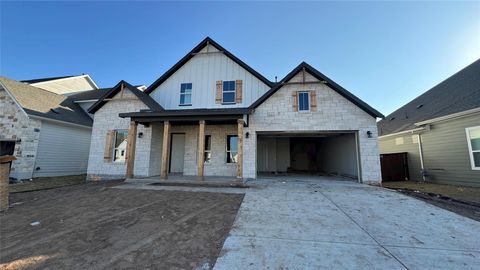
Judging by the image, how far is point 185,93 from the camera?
39.5 ft

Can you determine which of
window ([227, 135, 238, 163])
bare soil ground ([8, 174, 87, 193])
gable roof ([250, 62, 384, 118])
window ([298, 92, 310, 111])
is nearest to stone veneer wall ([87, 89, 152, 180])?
bare soil ground ([8, 174, 87, 193])

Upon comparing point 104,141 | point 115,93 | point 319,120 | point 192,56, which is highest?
point 192,56

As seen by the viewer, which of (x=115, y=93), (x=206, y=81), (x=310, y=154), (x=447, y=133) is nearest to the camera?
(x=447, y=133)

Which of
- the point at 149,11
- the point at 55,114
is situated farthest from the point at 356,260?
the point at 55,114

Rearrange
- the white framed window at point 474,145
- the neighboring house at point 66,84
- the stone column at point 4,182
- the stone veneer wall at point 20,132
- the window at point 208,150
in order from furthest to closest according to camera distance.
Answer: the neighboring house at point 66,84 < the window at point 208,150 < the stone veneer wall at point 20,132 < the white framed window at point 474,145 < the stone column at point 4,182

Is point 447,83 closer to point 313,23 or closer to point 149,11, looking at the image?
point 313,23

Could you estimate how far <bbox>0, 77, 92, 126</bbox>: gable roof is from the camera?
36.7ft

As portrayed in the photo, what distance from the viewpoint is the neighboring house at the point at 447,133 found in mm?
8789

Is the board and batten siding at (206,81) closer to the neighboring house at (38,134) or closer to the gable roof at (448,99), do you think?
the neighboring house at (38,134)

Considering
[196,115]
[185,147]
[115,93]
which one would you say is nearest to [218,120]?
[196,115]

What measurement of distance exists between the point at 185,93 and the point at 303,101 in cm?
713

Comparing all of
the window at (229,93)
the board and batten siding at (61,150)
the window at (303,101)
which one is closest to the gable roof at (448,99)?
the window at (303,101)

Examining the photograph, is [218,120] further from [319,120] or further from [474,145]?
[474,145]

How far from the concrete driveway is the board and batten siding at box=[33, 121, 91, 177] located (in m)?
13.3
